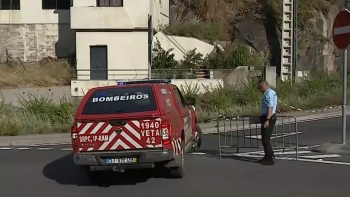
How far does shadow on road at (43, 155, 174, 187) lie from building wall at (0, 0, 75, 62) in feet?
78.1

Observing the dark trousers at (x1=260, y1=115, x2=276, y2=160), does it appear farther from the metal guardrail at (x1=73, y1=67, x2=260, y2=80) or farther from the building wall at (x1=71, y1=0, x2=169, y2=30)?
the building wall at (x1=71, y1=0, x2=169, y2=30)

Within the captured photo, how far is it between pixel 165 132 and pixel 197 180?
1152 mm

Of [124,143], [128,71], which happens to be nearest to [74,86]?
[128,71]

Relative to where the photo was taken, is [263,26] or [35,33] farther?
[263,26]

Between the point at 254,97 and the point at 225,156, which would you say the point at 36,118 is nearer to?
the point at 254,97

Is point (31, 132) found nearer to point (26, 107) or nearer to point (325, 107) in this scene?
point (26, 107)

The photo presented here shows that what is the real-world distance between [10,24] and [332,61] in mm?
21302

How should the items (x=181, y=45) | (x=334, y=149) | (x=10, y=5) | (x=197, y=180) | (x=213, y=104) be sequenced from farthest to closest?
(x=181, y=45) < (x=10, y=5) < (x=213, y=104) < (x=334, y=149) < (x=197, y=180)

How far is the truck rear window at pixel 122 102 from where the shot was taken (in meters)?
9.88

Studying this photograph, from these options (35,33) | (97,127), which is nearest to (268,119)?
(97,127)

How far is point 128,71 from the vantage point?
1265 inches

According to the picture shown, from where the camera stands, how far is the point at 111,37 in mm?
31828

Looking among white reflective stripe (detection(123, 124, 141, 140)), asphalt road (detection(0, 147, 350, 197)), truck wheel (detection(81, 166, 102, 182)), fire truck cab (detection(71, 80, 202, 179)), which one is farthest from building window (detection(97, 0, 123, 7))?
white reflective stripe (detection(123, 124, 141, 140))

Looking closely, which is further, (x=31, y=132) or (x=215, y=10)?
(x=215, y=10)
